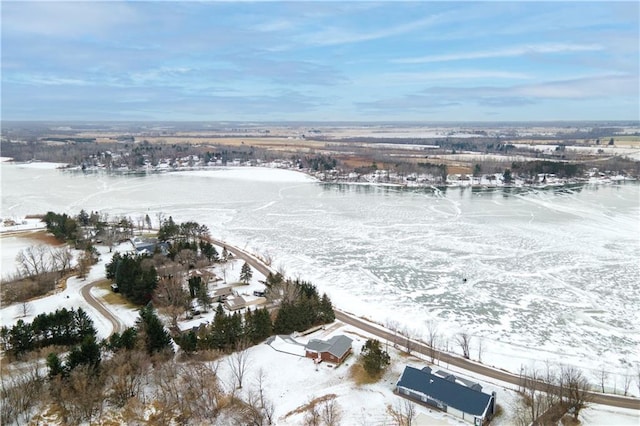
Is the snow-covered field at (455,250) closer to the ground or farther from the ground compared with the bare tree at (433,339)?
farther from the ground

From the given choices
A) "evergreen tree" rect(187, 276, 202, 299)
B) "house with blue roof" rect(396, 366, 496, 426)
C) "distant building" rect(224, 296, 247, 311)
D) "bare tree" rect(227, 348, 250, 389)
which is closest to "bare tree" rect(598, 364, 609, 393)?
"house with blue roof" rect(396, 366, 496, 426)

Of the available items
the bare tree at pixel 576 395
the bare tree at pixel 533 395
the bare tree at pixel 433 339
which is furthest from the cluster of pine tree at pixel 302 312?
the bare tree at pixel 576 395

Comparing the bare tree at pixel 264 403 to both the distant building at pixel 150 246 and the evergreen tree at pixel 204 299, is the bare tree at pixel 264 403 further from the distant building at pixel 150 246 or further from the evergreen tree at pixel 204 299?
the distant building at pixel 150 246

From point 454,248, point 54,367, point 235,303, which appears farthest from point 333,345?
point 454,248

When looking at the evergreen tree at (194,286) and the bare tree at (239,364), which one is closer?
the bare tree at (239,364)

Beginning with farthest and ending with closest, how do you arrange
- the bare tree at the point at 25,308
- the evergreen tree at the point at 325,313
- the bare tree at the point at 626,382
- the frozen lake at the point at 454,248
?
the bare tree at the point at 25,308 < the evergreen tree at the point at 325,313 < the frozen lake at the point at 454,248 < the bare tree at the point at 626,382

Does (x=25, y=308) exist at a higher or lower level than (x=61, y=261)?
lower

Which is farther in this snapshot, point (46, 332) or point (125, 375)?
point (46, 332)

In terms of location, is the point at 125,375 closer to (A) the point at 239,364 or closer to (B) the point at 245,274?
(A) the point at 239,364
